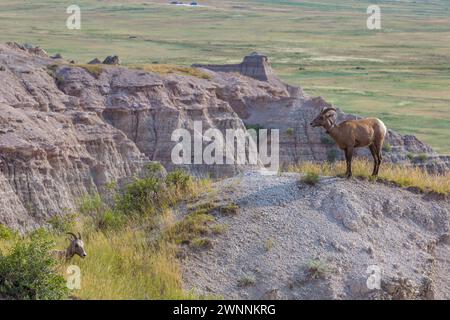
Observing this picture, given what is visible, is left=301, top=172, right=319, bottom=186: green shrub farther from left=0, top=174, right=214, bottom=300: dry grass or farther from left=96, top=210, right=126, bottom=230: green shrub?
left=96, top=210, right=126, bottom=230: green shrub

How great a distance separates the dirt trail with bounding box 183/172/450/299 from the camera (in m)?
17.4

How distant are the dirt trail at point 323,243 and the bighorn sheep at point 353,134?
0.57 metres

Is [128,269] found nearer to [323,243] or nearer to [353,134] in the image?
[323,243]

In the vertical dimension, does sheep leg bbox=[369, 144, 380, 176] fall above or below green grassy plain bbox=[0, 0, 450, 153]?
above

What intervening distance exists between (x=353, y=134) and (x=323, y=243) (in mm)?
2815

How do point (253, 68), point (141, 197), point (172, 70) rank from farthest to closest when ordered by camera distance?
point (253, 68), point (172, 70), point (141, 197)

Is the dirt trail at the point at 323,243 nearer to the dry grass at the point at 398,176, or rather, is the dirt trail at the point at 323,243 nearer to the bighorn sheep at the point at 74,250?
the dry grass at the point at 398,176

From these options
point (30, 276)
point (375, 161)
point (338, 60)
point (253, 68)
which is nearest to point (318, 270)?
point (375, 161)

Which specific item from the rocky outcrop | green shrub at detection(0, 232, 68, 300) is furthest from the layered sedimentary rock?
green shrub at detection(0, 232, 68, 300)

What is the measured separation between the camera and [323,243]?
60.6 feet

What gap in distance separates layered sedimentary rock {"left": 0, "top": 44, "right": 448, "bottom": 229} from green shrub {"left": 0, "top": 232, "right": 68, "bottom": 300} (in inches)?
783

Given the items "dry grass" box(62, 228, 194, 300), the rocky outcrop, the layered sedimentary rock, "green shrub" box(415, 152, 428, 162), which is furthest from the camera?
the rocky outcrop
